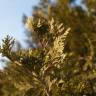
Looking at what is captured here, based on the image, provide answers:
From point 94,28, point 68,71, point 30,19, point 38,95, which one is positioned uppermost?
point 94,28

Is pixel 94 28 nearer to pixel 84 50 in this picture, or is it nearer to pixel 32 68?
pixel 84 50

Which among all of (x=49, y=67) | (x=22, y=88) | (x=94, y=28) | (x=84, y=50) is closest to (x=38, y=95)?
(x=22, y=88)

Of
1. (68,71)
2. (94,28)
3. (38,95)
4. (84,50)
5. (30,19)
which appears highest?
(94,28)

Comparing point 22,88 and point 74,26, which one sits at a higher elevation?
point 74,26

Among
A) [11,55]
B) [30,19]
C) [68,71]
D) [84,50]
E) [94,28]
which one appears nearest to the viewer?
[11,55]

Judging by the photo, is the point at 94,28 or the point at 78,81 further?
the point at 94,28

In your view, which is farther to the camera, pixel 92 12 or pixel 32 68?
pixel 92 12

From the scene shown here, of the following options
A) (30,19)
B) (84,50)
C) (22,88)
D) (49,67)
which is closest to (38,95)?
(22,88)

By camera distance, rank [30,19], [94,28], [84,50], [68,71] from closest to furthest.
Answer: [30,19] < [68,71] < [84,50] < [94,28]

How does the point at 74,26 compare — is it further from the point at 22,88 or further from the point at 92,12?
the point at 22,88
